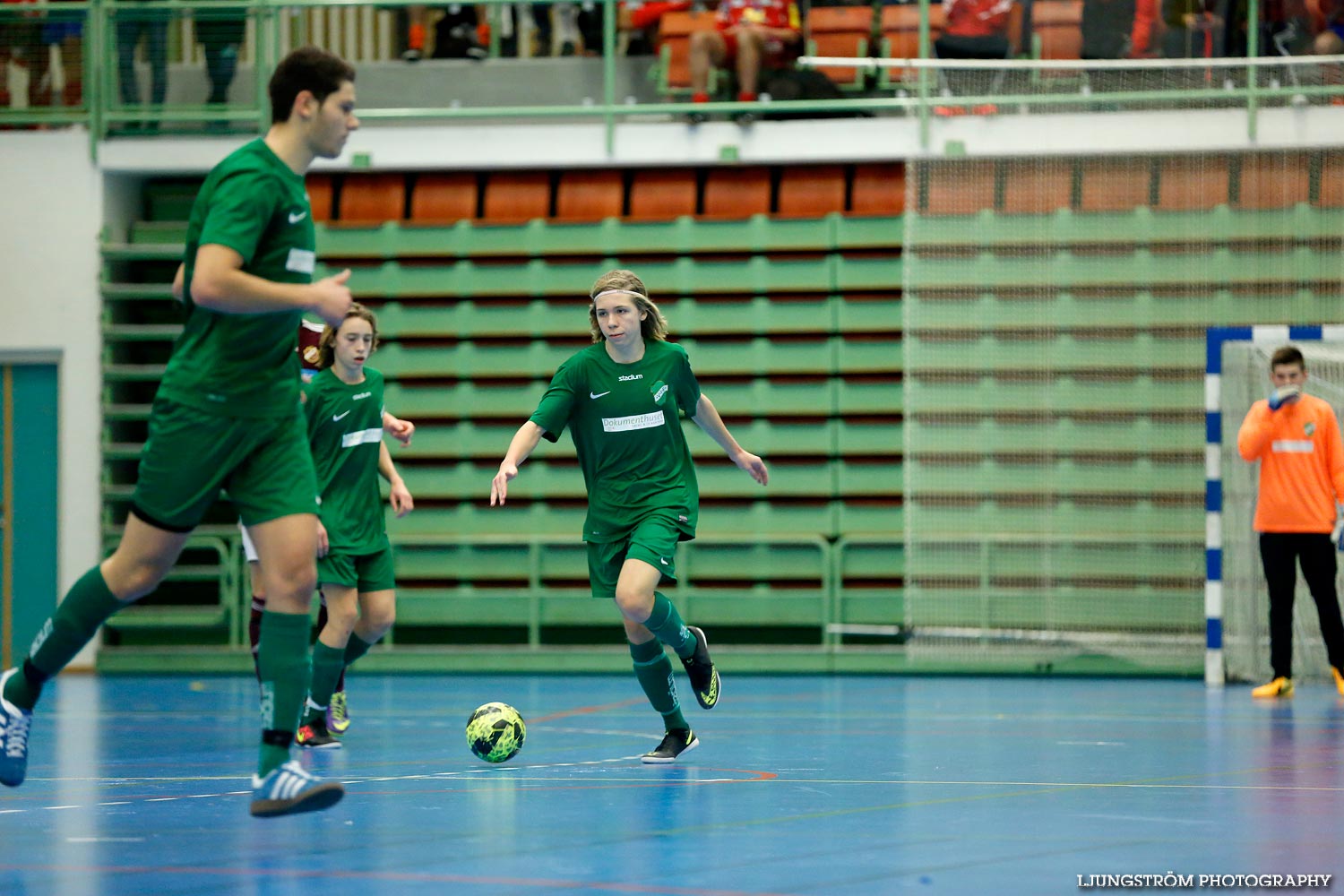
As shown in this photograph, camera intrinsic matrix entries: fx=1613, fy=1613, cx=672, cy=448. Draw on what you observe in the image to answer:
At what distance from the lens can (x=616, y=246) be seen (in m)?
12.7

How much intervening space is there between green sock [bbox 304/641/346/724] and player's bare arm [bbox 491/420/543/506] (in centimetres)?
125

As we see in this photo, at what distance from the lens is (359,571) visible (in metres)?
7.26

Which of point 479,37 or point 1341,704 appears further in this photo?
point 479,37

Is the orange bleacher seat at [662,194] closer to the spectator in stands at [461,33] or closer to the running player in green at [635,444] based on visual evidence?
the spectator in stands at [461,33]

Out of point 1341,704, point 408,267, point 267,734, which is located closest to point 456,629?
point 408,267

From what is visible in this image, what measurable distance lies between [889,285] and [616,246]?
2159 mm

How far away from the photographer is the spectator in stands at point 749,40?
39.8ft

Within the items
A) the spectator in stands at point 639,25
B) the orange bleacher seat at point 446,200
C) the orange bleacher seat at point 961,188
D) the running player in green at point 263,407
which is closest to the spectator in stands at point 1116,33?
the orange bleacher seat at point 961,188

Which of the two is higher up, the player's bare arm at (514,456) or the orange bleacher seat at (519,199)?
the orange bleacher seat at (519,199)

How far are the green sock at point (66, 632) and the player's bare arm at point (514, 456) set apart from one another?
1.78 metres

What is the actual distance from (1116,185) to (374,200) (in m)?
5.78

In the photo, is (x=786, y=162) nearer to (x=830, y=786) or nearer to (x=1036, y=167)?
(x=1036, y=167)

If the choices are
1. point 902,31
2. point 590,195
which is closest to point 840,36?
point 902,31

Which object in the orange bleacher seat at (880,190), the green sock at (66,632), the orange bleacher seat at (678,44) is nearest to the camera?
the green sock at (66,632)
